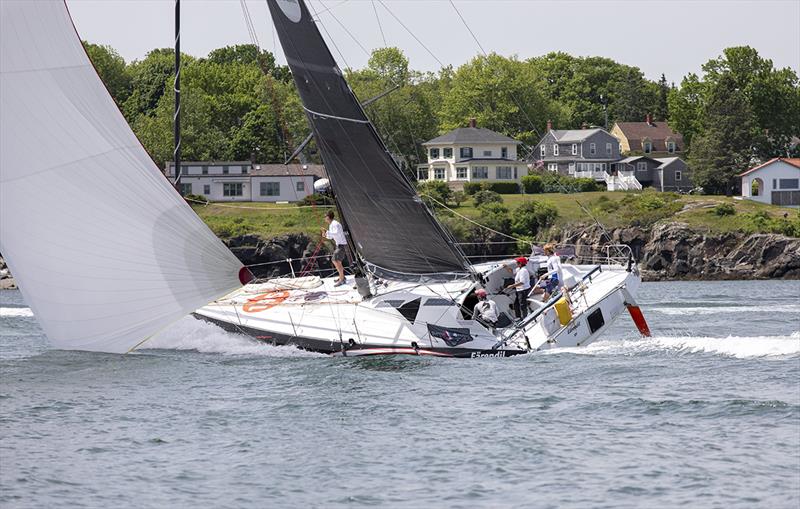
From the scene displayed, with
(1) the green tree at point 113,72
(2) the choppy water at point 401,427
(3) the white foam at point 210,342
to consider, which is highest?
(1) the green tree at point 113,72

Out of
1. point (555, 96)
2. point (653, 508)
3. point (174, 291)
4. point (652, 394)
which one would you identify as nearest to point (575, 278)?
point (652, 394)

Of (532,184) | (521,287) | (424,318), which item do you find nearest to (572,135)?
(532,184)

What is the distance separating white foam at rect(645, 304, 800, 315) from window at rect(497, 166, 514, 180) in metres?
55.2

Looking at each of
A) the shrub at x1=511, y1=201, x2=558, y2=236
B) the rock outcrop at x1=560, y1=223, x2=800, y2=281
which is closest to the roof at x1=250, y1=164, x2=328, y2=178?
the shrub at x1=511, y1=201, x2=558, y2=236

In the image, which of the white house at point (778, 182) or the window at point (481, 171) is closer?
the white house at point (778, 182)

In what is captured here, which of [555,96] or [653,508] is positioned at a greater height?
[555,96]

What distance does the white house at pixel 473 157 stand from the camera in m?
95.1

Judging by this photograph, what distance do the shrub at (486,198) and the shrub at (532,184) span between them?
6.34m

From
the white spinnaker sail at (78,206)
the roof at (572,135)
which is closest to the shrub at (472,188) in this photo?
the roof at (572,135)

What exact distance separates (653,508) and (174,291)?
11944mm

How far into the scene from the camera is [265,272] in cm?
6128

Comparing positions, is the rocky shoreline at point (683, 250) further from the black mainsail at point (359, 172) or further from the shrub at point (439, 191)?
the black mainsail at point (359, 172)

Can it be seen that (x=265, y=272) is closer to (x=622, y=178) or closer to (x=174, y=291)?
(x=174, y=291)

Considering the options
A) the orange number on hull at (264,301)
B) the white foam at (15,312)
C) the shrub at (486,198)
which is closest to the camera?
the orange number on hull at (264,301)
